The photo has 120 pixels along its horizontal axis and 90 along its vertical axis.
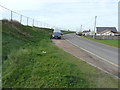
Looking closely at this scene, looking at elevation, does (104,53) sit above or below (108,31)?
below

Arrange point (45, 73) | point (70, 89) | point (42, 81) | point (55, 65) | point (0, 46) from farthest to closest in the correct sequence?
point (0, 46)
point (55, 65)
point (45, 73)
point (42, 81)
point (70, 89)

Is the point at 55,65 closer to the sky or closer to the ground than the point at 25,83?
closer to the sky

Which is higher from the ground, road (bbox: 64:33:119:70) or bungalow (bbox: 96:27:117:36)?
bungalow (bbox: 96:27:117:36)

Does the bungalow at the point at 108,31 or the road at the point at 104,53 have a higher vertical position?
the bungalow at the point at 108,31

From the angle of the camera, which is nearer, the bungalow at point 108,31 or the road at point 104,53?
the road at point 104,53

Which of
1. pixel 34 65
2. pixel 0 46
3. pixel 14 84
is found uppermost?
pixel 0 46

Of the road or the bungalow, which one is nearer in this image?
the road

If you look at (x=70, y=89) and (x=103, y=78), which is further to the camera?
(x=103, y=78)

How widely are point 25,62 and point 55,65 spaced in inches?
59.7

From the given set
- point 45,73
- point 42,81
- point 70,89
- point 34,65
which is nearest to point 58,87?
point 70,89

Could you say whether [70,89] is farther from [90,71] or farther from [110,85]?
[90,71]

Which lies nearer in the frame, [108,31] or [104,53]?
[104,53]

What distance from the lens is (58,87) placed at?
366cm

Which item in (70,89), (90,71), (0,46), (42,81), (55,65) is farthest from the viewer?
(0,46)
